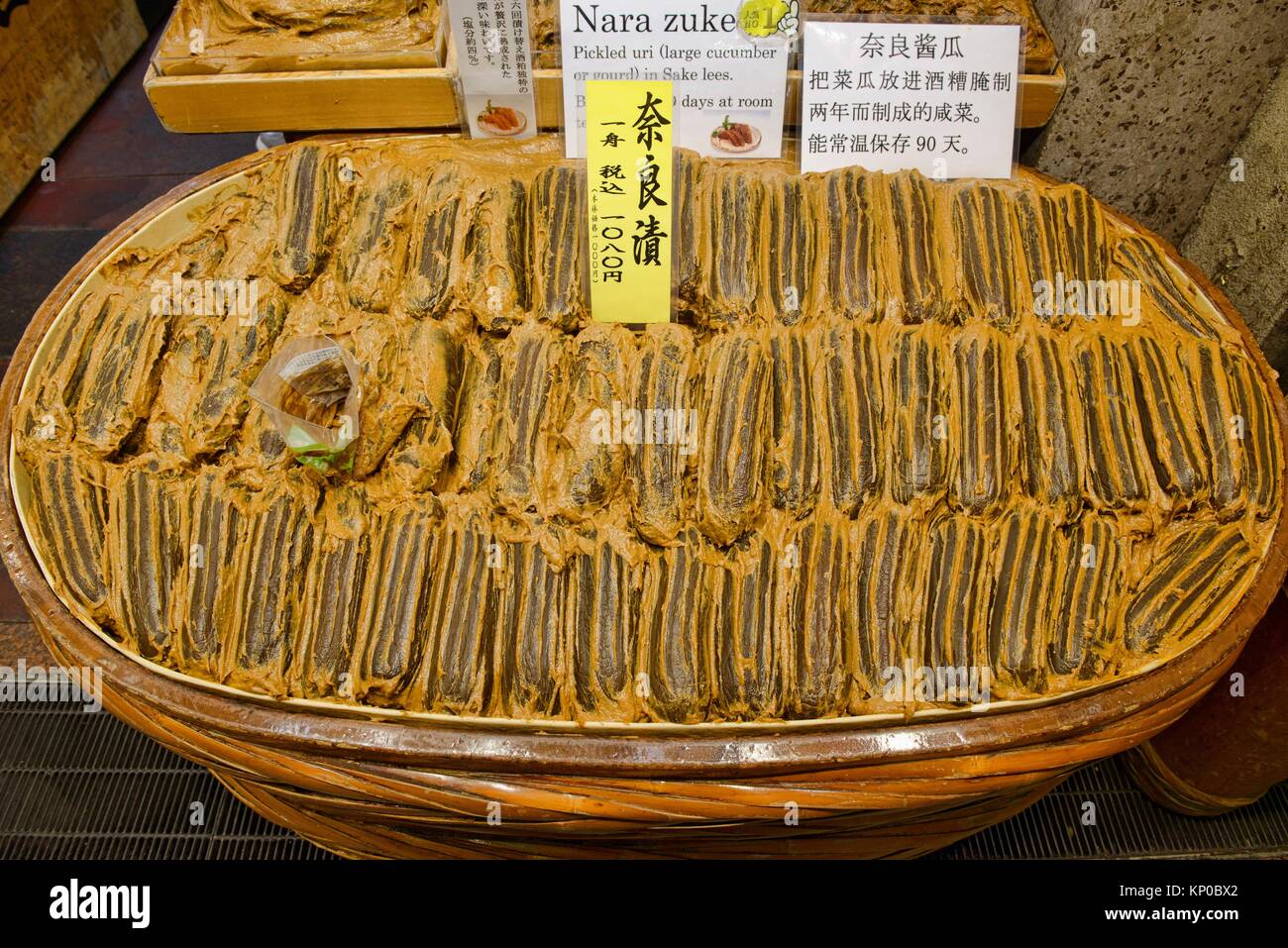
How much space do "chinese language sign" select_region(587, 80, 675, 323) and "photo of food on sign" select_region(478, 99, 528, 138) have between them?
25.8 inches

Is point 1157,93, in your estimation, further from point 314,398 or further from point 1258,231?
point 314,398

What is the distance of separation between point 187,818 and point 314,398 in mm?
1822

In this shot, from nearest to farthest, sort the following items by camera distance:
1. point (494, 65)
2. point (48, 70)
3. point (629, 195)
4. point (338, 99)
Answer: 1. point (629, 195)
2. point (494, 65)
3. point (338, 99)
4. point (48, 70)

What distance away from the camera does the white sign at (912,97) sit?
323 cm

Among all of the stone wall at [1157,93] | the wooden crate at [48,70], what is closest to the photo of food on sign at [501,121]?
the stone wall at [1157,93]

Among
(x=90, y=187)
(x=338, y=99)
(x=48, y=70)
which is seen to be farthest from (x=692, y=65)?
(x=48, y=70)

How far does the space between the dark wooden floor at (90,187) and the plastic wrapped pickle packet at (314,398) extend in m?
2.95

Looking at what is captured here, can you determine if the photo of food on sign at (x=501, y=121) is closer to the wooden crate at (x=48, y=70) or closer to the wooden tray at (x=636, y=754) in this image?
the wooden tray at (x=636, y=754)

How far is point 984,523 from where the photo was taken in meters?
2.88

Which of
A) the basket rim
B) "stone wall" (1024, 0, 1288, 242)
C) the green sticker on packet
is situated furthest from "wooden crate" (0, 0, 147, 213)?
"stone wall" (1024, 0, 1288, 242)

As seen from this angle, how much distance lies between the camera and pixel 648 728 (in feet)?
8.65
